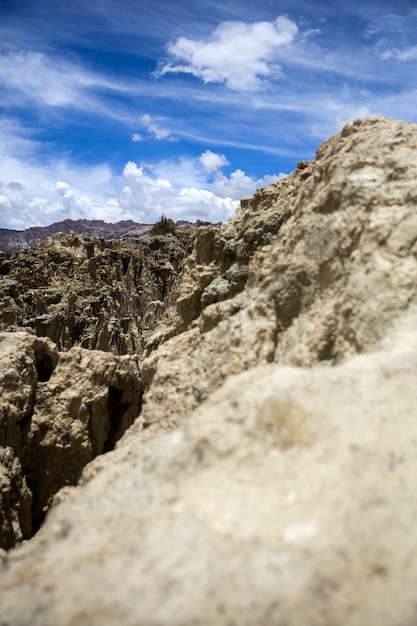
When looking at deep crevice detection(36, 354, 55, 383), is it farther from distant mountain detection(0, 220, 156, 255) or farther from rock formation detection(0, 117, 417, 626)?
distant mountain detection(0, 220, 156, 255)

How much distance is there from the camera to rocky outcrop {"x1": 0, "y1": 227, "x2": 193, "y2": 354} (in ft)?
88.8

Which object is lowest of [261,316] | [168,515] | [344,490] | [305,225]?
[168,515]

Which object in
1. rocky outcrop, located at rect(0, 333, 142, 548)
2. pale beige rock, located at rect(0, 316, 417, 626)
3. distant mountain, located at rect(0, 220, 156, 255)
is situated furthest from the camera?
distant mountain, located at rect(0, 220, 156, 255)

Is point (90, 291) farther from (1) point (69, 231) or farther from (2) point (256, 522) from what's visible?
(1) point (69, 231)

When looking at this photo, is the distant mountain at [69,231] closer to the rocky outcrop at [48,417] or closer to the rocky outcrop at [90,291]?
the rocky outcrop at [90,291]

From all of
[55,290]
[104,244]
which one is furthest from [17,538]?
[104,244]

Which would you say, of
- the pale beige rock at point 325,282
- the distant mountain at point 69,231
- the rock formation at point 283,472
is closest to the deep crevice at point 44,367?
the pale beige rock at point 325,282

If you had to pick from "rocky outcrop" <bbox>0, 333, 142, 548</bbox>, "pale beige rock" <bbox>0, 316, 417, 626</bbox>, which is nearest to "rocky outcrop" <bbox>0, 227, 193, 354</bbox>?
"rocky outcrop" <bbox>0, 333, 142, 548</bbox>

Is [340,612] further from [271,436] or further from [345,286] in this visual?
[345,286]

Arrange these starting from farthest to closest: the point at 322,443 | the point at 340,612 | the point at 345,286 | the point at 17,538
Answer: the point at 17,538, the point at 345,286, the point at 322,443, the point at 340,612

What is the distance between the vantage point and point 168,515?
13.4 ft

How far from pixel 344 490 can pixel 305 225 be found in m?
4.38

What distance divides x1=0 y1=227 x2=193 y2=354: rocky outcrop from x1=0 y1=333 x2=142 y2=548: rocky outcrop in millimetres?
7254

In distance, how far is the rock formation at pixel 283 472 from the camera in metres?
3.57
